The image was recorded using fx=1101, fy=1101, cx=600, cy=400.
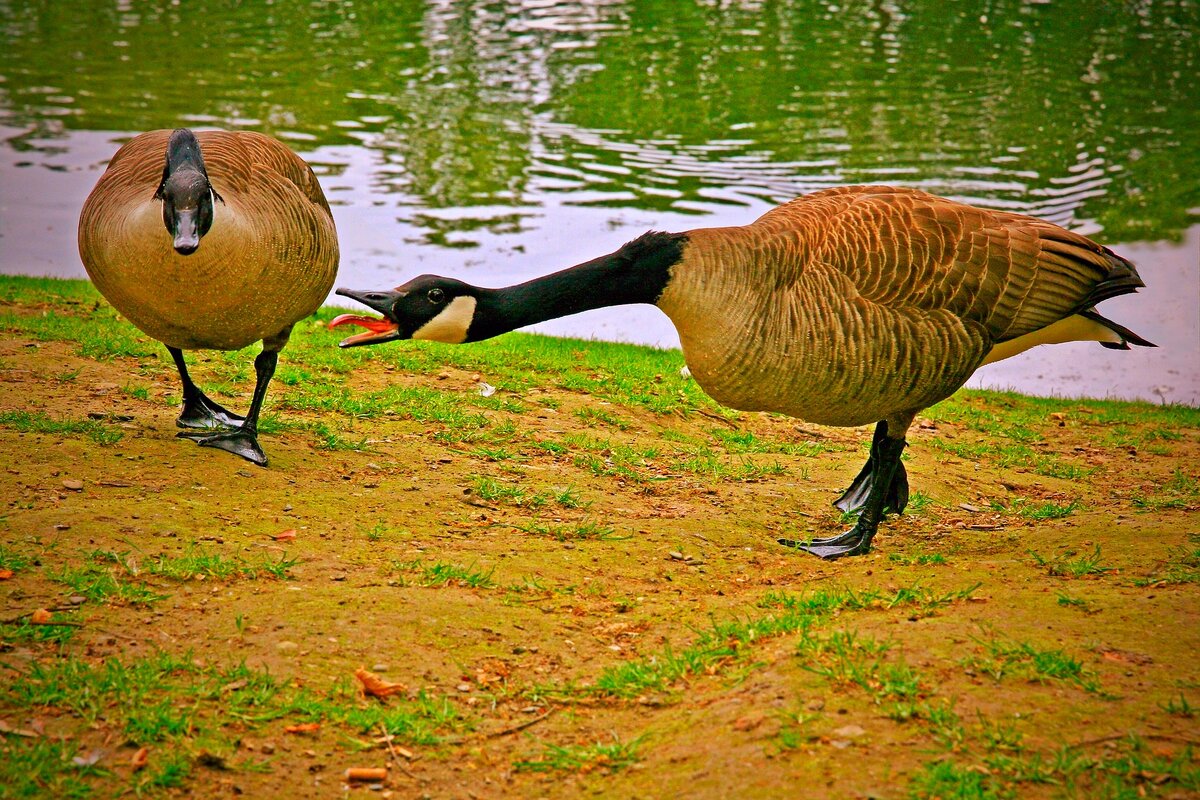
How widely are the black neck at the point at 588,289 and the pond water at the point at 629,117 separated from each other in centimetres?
713

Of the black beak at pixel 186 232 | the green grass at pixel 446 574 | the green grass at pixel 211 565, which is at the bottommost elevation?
the green grass at pixel 446 574

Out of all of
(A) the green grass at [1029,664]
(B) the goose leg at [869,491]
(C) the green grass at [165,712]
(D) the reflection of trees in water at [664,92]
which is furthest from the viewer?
(D) the reflection of trees in water at [664,92]

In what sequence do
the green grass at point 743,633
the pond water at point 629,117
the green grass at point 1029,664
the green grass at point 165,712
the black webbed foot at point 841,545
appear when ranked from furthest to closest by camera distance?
1. the pond water at point 629,117
2. the black webbed foot at point 841,545
3. the green grass at point 743,633
4. the green grass at point 1029,664
5. the green grass at point 165,712

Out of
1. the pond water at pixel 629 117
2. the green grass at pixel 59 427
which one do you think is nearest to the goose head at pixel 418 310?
the green grass at pixel 59 427

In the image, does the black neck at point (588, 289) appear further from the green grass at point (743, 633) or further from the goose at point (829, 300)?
the green grass at point (743, 633)

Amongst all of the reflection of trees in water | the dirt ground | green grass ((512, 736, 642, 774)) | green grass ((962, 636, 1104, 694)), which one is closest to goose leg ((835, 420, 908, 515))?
the dirt ground

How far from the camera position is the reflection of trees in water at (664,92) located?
17.2 metres

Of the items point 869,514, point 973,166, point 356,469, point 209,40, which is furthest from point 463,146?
point 869,514

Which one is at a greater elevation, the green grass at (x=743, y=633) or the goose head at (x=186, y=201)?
the goose head at (x=186, y=201)

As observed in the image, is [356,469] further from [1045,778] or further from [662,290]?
[1045,778]

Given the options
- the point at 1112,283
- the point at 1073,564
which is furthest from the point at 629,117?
the point at 1073,564

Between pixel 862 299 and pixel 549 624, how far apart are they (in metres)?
2.22

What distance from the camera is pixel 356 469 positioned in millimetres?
6617

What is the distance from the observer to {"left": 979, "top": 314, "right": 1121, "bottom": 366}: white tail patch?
241 inches
